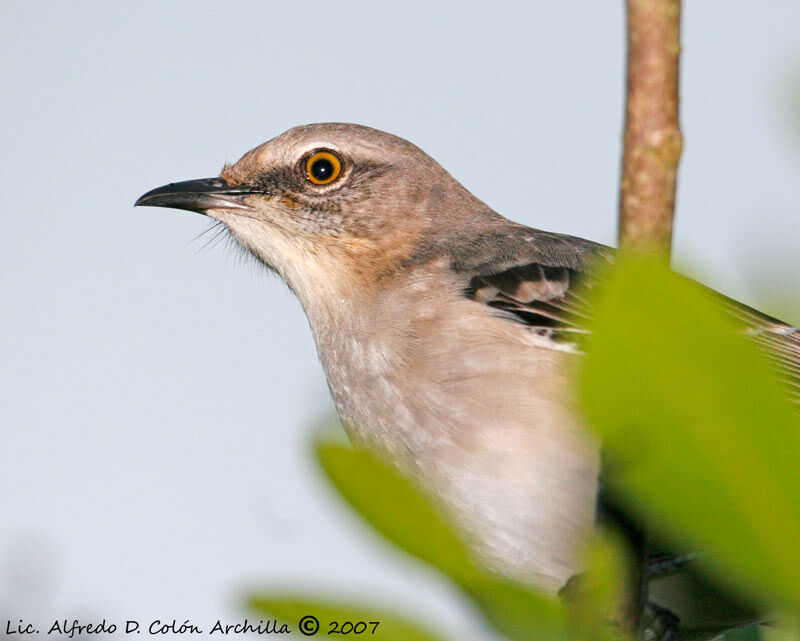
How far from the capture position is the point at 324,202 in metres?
6.24

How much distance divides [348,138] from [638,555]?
520cm

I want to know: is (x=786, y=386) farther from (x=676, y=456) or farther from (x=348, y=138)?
(x=348, y=138)

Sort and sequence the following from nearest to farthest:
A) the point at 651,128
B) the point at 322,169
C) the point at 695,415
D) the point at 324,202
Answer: the point at 695,415
the point at 651,128
the point at 324,202
the point at 322,169

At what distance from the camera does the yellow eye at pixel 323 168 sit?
6336mm

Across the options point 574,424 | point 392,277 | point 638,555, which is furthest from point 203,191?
point 574,424

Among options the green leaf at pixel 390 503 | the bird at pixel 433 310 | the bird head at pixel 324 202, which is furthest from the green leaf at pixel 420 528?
the bird head at pixel 324 202

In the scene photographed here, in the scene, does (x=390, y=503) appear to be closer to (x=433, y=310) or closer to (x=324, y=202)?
(x=433, y=310)

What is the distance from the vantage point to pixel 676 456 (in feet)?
3.00

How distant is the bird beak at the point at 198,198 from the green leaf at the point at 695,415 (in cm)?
555

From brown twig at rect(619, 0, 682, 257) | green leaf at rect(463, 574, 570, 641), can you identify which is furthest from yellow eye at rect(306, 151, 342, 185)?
green leaf at rect(463, 574, 570, 641)

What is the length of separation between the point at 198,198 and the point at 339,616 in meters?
5.48

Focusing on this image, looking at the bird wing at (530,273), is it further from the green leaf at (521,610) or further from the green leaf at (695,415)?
the green leaf at (695,415)

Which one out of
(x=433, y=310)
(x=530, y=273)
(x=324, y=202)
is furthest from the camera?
(x=324, y=202)

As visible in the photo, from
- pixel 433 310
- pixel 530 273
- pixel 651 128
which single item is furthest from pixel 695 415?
pixel 530 273
